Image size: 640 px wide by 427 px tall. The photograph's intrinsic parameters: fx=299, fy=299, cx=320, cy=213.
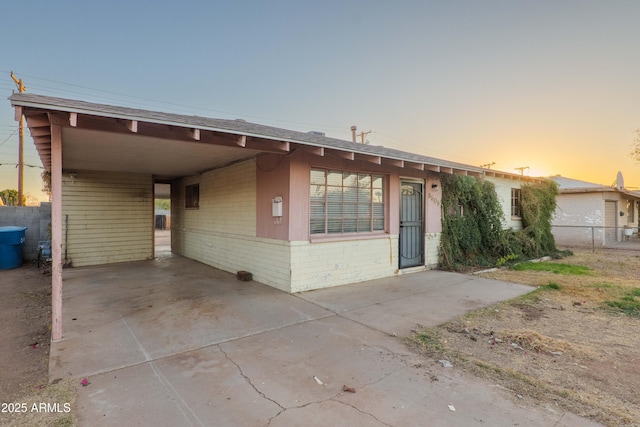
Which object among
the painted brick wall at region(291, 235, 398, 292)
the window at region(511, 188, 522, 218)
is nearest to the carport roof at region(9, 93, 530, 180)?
the painted brick wall at region(291, 235, 398, 292)

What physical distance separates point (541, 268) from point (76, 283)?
37.9 ft

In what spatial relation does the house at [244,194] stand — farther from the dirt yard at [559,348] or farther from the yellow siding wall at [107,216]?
the dirt yard at [559,348]

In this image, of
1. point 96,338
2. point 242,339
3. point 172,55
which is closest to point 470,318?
point 242,339

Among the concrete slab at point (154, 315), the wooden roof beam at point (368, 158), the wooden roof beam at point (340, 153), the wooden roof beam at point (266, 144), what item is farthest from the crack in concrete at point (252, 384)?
the wooden roof beam at point (368, 158)

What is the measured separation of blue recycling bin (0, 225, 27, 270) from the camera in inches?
329

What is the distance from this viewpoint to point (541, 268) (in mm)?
8297

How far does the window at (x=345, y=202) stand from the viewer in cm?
612

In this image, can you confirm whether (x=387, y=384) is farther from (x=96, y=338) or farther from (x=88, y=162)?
(x=88, y=162)

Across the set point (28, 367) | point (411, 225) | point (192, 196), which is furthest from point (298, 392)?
point (192, 196)

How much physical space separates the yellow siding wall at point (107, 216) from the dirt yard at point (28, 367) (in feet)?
9.55

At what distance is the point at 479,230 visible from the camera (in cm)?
934

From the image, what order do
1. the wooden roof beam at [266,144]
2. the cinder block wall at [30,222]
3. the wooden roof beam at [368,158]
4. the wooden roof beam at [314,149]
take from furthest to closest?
the cinder block wall at [30,222], the wooden roof beam at [368,158], the wooden roof beam at [314,149], the wooden roof beam at [266,144]

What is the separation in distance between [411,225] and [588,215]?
39.8 feet

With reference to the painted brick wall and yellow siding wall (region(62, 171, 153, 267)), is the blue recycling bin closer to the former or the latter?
yellow siding wall (region(62, 171, 153, 267))
